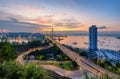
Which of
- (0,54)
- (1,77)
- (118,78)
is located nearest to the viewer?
(118,78)

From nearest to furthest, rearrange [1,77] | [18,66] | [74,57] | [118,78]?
[118,78]
[1,77]
[18,66]
[74,57]

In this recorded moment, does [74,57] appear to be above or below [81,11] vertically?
below

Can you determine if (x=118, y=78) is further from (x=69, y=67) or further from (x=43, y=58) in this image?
(x=43, y=58)

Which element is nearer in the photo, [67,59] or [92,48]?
[67,59]

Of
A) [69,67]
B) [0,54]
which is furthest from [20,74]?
[69,67]

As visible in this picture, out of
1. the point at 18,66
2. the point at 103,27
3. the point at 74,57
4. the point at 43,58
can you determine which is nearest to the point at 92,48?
the point at 103,27

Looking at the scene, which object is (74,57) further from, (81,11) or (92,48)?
(92,48)

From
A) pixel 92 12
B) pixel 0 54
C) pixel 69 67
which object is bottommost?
pixel 69 67

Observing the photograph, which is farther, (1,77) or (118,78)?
(1,77)

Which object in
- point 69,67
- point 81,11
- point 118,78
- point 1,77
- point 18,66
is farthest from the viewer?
point 81,11
